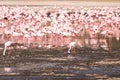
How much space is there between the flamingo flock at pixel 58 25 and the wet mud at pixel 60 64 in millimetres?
673

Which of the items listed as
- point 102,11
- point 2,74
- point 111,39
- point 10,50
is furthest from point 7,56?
point 102,11

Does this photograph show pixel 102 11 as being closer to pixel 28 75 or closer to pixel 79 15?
pixel 79 15

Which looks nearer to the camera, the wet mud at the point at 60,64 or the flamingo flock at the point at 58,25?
the wet mud at the point at 60,64

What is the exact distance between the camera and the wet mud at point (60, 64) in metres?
8.57

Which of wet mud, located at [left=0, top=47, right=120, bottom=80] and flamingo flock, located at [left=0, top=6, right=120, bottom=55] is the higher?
flamingo flock, located at [left=0, top=6, right=120, bottom=55]

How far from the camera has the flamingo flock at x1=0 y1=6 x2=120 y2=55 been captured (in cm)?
1337

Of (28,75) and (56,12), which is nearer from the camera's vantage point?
(28,75)

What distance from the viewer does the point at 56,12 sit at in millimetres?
18594

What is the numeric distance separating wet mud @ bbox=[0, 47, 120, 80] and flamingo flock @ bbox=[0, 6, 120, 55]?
26.5 inches

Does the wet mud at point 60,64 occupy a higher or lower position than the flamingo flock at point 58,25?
lower

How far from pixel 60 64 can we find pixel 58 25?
5.72 metres

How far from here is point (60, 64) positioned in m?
9.84

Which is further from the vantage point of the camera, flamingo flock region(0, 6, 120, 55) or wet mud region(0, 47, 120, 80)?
flamingo flock region(0, 6, 120, 55)

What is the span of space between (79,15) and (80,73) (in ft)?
31.7
